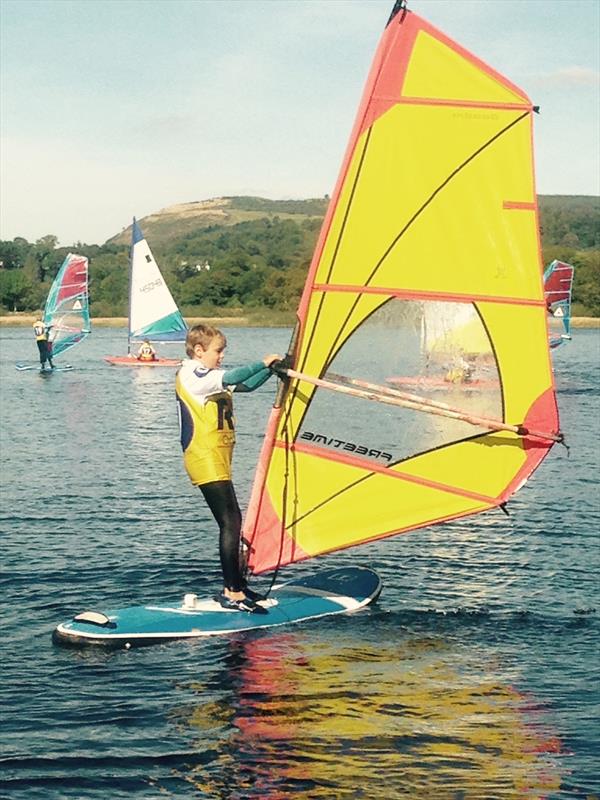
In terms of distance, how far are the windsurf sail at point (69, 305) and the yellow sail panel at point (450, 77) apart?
134 ft

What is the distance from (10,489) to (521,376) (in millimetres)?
11520

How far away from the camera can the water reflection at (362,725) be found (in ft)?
25.8

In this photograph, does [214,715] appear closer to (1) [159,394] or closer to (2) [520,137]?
(2) [520,137]

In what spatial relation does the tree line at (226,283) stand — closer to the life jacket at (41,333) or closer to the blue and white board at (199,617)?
the life jacket at (41,333)

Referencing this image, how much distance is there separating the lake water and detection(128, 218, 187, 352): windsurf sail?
3605 cm

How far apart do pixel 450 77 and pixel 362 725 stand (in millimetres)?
5267

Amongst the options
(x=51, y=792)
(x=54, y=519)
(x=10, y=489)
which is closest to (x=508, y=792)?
(x=51, y=792)

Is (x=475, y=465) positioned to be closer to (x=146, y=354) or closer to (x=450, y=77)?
(x=450, y=77)

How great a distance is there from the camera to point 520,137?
1010 centimetres

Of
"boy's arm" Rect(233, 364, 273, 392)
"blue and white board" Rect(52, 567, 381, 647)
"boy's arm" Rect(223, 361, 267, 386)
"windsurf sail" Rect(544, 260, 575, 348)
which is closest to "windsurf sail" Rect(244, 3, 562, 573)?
"boy's arm" Rect(233, 364, 273, 392)

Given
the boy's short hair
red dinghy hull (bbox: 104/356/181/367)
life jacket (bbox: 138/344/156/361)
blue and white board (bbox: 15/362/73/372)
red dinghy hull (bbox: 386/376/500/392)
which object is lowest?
blue and white board (bbox: 15/362/73/372)

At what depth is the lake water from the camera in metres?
8.02

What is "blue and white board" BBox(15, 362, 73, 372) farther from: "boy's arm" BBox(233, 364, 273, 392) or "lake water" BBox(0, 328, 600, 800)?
"boy's arm" BBox(233, 364, 273, 392)

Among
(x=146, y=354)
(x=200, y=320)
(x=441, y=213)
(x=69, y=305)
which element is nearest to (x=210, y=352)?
(x=441, y=213)
